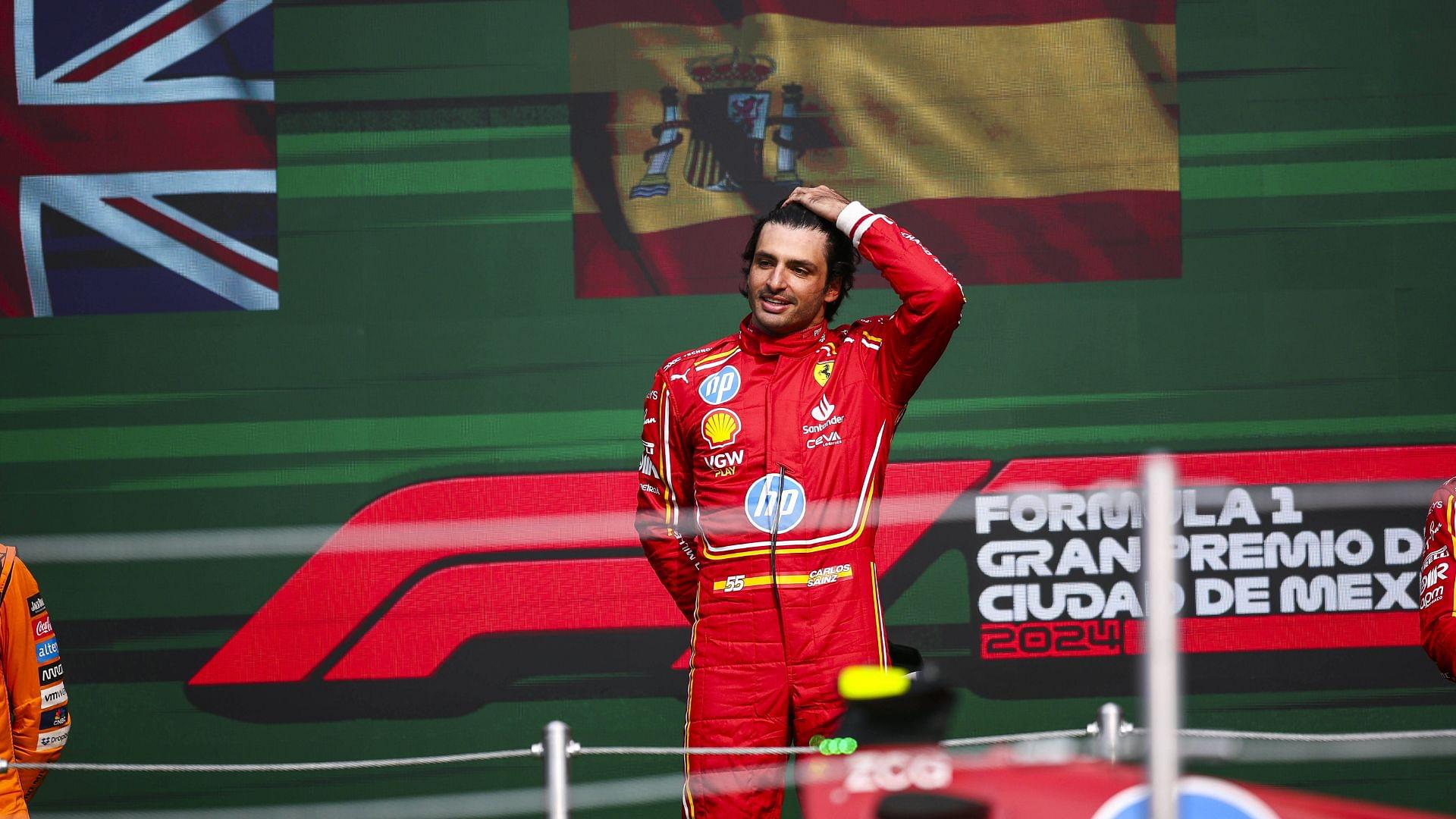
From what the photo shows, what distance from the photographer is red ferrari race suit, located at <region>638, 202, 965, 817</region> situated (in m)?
2.15

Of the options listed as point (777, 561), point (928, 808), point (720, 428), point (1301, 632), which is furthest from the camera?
point (1301, 632)

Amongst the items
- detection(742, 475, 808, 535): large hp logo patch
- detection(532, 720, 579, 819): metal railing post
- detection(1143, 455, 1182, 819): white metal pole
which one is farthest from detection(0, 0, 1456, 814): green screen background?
detection(1143, 455, 1182, 819): white metal pole

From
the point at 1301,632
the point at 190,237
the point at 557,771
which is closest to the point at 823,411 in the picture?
the point at 557,771

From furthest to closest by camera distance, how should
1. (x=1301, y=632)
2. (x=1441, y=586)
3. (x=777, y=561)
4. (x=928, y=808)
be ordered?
1. (x=1301, y=632)
2. (x=777, y=561)
3. (x=1441, y=586)
4. (x=928, y=808)

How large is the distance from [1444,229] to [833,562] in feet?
6.63

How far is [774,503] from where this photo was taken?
7.25 feet

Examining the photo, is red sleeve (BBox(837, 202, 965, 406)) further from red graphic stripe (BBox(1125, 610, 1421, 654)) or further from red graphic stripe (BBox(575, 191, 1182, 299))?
red graphic stripe (BBox(1125, 610, 1421, 654))

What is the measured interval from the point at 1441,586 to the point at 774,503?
1.00m

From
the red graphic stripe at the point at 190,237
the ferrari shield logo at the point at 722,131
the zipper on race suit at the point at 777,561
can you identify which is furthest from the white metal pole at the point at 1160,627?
the red graphic stripe at the point at 190,237

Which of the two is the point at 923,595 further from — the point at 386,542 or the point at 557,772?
the point at 557,772

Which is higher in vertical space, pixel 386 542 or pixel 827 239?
pixel 827 239

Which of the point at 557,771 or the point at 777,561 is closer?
the point at 557,771

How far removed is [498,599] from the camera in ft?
11.0

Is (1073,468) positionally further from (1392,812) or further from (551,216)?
(1392,812)
